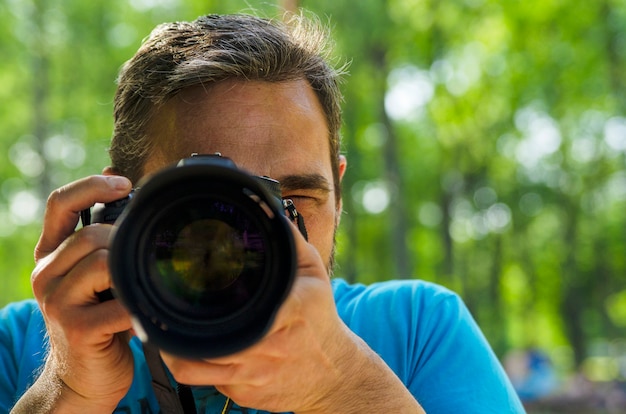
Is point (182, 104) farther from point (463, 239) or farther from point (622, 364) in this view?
point (463, 239)

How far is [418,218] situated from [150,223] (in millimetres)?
22924

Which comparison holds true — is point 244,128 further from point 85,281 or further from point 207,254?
point 85,281

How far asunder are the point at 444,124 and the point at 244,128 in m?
18.0

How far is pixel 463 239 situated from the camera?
27.4 metres

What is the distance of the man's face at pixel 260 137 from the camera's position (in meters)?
2.02

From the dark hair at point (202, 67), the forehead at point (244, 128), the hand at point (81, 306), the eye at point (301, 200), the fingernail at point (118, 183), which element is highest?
the dark hair at point (202, 67)

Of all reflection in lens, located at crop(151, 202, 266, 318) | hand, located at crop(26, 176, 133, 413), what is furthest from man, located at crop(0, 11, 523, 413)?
reflection in lens, located at crop(151, 202, 266, 318)

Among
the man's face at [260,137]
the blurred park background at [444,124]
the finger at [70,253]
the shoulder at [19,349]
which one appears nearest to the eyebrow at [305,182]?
the man's face at [260,137]

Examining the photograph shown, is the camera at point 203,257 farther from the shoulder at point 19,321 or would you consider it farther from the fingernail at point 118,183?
the shoulder at point 19,321

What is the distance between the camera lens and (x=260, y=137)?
2039 mm

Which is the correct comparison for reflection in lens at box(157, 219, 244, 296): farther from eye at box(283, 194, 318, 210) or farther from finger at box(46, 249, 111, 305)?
eye at box(283, 194, 318, 210)

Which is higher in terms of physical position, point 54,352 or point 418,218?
point 54,352

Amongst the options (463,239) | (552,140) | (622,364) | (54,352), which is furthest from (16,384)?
(463,239)

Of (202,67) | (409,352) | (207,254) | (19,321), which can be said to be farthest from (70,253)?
(409,352)
